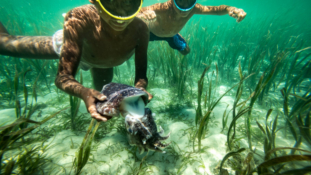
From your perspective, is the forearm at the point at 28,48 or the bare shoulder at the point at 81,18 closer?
the bare shoulder at the point at 81,18

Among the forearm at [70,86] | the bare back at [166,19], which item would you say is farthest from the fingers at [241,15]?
the forearm at [70,86]

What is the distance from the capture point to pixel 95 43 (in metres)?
2.22

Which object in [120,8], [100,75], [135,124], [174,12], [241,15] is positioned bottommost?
[135,124]

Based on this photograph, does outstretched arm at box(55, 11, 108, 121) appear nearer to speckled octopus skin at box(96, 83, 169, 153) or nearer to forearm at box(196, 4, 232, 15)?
speckled octopus skin at box(96, 83, 169, 153)

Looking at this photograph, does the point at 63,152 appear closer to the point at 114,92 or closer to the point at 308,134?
the point at 114,92

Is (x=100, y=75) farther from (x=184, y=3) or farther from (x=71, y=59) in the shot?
(x=184, y=3)

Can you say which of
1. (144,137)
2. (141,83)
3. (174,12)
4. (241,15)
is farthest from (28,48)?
(241,15)

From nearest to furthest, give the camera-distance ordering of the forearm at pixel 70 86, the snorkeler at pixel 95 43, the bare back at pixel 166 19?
1. the forearm at pixel 70 86
2. the snorkeler at pixel 95 43
3. the bare back at pixel 166 19

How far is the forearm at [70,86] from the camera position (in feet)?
5.05

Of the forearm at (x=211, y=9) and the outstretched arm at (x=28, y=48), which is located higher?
the forearm at (x=211, y=9)

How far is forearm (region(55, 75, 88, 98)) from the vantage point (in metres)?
1.54

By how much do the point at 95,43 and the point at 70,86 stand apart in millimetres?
984

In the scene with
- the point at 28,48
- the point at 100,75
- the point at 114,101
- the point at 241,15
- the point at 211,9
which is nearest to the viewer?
the point at 114,101

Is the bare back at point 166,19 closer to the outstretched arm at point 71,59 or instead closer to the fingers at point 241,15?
the fingers at point 241,15
